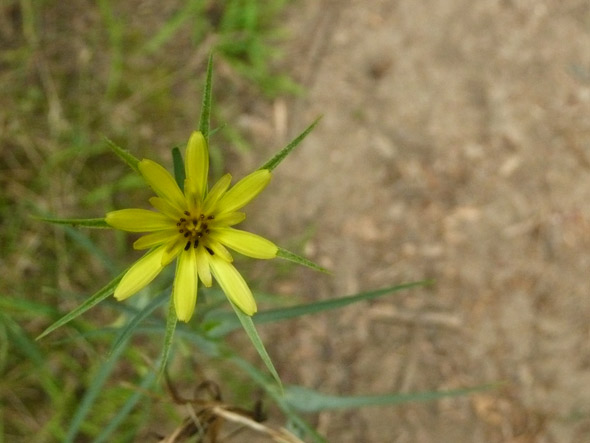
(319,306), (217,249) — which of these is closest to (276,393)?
(319,306)

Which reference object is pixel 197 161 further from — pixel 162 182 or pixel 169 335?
pixel 169 335

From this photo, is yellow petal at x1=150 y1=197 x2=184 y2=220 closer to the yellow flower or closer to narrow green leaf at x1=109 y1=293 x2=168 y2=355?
the yellow flower

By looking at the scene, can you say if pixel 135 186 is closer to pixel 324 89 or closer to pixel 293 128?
pixel 293 128

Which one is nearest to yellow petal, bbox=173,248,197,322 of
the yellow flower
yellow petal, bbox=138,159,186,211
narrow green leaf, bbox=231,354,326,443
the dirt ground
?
the yellow flower

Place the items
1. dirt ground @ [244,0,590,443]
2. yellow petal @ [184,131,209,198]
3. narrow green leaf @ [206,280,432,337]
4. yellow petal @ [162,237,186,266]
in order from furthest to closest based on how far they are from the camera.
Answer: dirt ground @ [244,0,590,443] → narrow green leaf @ [206,280,432,337] → yellow petal @ [162,237,186,266] → yellow petal @ [184,131,209,198]

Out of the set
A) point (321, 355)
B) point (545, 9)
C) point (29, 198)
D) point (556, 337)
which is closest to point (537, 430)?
point (556, 337)

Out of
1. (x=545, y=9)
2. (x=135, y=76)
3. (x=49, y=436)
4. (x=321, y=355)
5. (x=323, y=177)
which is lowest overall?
(x=49, y=436)

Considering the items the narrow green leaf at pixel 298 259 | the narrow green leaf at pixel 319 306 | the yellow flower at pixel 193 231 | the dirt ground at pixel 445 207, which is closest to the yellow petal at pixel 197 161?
the yellow flower at pixel 193 231
